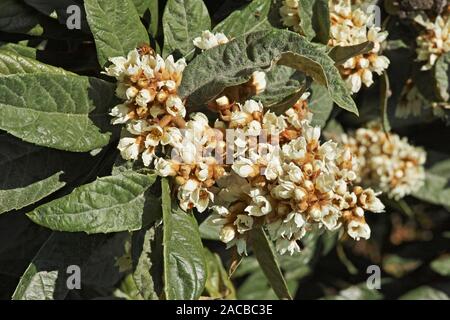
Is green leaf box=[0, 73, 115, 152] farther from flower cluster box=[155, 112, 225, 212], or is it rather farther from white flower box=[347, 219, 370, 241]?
white flower box=[347, 219, 370, 241]

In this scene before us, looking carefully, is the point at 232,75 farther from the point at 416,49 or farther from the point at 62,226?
the point at 416,49

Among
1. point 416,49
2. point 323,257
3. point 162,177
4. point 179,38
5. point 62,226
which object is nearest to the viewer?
point 62,226

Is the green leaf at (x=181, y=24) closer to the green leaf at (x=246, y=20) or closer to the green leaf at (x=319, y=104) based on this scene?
the green leaf at (x=246, y=20)

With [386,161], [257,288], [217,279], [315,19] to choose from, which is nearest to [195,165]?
[315,19]

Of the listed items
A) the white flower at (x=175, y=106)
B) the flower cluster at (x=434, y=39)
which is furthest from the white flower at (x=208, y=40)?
the flower cluster at (x=434, y=39)

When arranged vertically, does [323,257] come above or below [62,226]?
below
